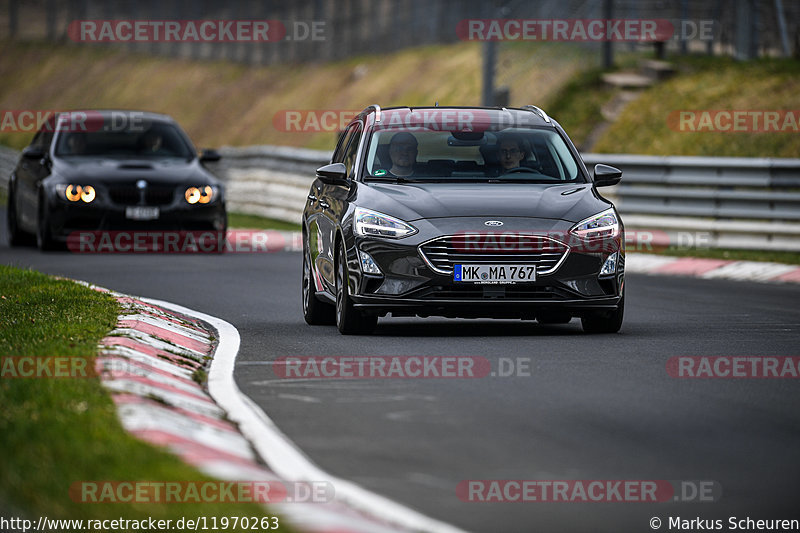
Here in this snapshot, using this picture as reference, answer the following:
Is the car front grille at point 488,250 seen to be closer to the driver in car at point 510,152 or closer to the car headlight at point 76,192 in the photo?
the driver in car at point 510,152

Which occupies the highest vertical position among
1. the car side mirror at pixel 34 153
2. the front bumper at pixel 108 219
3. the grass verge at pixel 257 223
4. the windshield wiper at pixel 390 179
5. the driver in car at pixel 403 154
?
the driver in car at pixel 403 154

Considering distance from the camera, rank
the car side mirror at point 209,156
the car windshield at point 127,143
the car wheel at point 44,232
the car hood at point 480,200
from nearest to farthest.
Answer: the car hood at point 480,200 → the car wheel at point 44,232 → the car side mirror at point 209,156 → the car windshield at point 127,143

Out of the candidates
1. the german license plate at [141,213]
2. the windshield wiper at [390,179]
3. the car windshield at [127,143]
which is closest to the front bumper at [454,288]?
the windshield wiper at [390,179]

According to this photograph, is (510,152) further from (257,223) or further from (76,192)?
(257,223)

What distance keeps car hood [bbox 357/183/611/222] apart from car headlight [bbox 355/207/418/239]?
0.05 metres

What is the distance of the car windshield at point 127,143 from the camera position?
73.9ft

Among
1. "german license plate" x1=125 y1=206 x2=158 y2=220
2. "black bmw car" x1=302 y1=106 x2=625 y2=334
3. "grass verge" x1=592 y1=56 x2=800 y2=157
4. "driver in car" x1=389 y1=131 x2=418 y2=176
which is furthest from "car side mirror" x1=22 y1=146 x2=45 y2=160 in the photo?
"grass verge" x1=592 y1=56 x2=800 y2=157

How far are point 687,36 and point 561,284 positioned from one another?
23.0m

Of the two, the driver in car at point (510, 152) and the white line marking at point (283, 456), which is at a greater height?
the driver in car at point (510, 152)

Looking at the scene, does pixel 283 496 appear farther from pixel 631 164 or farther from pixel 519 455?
pixel 631 164

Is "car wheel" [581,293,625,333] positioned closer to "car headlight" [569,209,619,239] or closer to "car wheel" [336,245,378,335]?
"car headlight" [569,209,619,239]

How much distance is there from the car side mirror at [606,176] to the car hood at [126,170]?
32.3 ft

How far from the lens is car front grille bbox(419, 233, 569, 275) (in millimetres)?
11602

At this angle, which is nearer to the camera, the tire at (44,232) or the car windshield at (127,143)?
the tire at (44,232)
